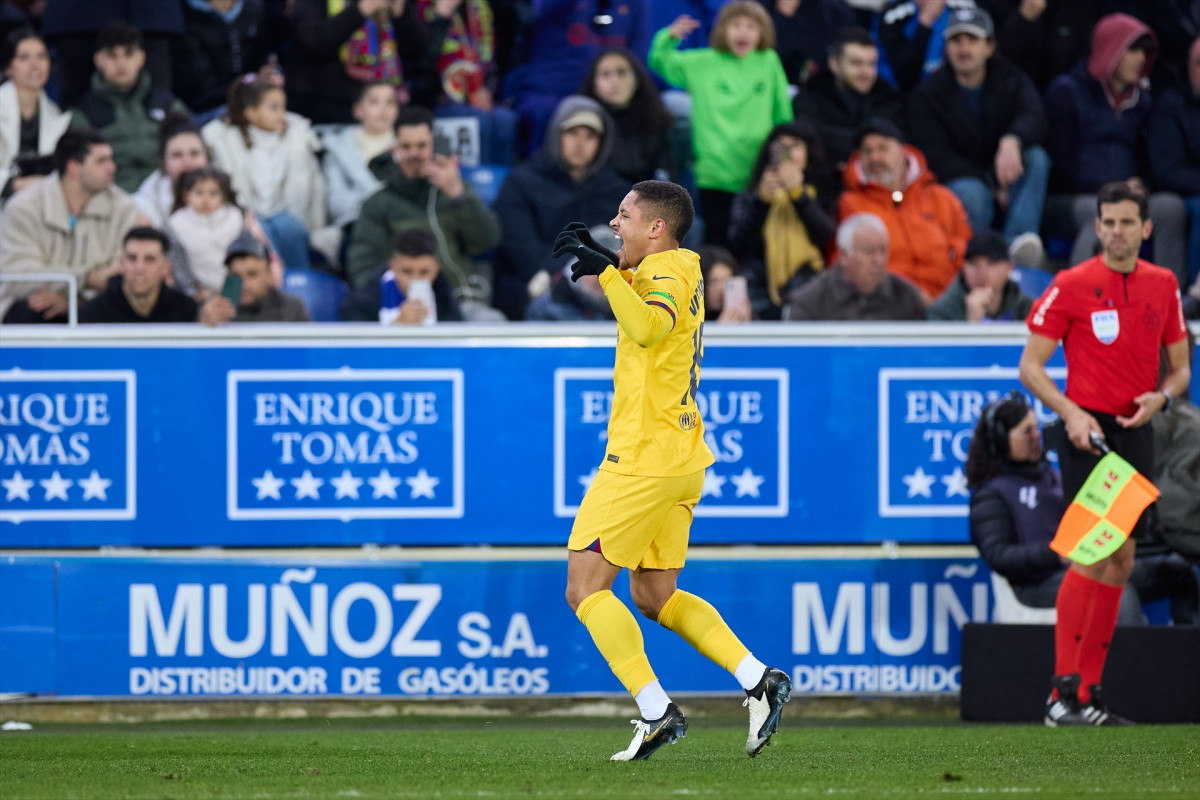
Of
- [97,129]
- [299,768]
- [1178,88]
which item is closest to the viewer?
[299,768]

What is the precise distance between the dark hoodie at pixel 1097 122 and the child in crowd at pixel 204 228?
18.4 ft

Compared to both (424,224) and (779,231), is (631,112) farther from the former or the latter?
(424,224)

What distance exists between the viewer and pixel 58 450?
8797mm

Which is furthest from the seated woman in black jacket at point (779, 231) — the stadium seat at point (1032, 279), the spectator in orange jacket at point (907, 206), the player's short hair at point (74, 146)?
the player's short hair at point (74, 146)

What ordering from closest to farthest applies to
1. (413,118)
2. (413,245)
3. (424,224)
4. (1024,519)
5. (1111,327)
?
(1111,327) < (1024,519) < (413,245) < (424,224) < (413,118)

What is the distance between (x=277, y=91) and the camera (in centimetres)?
1109

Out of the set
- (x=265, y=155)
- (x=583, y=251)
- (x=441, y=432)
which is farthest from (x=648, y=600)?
(x=265, y=155)

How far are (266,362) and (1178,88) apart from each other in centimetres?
720

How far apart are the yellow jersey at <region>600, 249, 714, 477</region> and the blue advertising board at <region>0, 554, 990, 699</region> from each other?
2.91 meters

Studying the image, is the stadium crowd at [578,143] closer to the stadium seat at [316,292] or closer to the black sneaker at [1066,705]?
the stadium seat at [316,292]

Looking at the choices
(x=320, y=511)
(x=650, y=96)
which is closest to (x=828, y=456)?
(x=320, y=511)

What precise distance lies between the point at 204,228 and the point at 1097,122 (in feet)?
20.3

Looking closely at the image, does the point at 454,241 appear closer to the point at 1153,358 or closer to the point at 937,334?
the point at 937,334

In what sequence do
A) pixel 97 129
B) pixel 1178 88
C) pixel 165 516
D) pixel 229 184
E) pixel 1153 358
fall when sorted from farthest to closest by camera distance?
pixel 1178 88
pixel 97 129
pixel 229 184
pixel 165 516
pixel 1153 358
